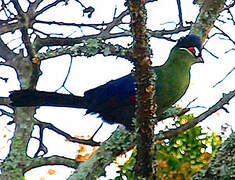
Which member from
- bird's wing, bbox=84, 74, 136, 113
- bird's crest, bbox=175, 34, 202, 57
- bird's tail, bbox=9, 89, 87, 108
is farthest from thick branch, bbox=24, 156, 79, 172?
bird's crest, bbox=175, 34, 202, 57

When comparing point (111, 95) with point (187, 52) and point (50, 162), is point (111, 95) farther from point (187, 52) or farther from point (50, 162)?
point (50, 162)

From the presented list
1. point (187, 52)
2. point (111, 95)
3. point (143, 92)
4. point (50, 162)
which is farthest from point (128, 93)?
point (143, 92)

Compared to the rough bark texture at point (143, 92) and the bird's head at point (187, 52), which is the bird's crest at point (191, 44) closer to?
the bird's head at point (187, 52)

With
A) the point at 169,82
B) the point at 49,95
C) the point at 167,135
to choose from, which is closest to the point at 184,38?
the point at 169,82

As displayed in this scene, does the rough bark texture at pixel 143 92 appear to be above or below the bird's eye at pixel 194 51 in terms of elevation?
below

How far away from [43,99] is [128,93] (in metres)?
0.42

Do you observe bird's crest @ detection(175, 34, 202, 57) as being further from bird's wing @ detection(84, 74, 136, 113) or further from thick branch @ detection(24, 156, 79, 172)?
thick branch @ detection(24, 156, 79, 172)

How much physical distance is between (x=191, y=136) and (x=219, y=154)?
1.40 m

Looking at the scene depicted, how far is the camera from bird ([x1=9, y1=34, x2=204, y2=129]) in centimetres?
250

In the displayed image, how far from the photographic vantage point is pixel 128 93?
2648 mm

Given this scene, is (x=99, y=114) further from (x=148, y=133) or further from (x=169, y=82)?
(x=148, y=133)

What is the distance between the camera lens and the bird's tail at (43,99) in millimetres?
2285

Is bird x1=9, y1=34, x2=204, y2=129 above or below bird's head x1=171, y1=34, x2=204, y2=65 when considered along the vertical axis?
below

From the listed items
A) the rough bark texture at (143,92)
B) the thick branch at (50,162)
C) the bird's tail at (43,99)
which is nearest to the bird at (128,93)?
the bird's tail at (43,99)
